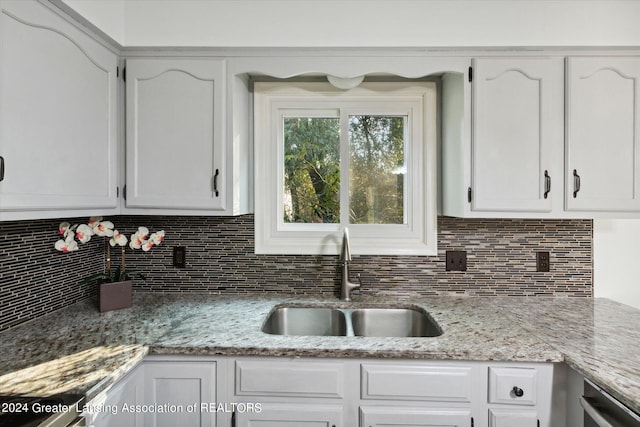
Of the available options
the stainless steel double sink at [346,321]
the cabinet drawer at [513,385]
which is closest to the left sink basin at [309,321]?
the stainless steel double sink at [346,321]

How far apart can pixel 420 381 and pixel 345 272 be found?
70cm

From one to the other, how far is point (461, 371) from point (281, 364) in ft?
2.06

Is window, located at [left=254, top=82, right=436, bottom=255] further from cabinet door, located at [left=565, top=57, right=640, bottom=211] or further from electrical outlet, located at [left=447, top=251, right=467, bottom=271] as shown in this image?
cabinet door, located at [left=565, top=57, right=640, bottom=211]

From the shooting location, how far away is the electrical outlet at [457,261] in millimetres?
2002

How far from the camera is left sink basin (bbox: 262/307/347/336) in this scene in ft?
6.16

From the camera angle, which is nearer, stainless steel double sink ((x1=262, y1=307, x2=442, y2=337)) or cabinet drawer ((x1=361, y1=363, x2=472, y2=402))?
cabinet drawer ((x1=361, y1=363, x2=472, y2=402))

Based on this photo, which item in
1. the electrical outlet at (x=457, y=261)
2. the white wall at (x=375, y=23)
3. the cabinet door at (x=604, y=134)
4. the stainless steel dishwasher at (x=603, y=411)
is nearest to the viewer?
the stainless steel dishwasher at (x=603, y=411)

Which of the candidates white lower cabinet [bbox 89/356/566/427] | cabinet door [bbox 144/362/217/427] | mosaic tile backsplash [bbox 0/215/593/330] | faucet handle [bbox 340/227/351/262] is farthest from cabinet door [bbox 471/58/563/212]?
cabinet door [bbox 144/362/217/427]

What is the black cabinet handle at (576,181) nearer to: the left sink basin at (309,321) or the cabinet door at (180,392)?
the left sink basin at (309,321)

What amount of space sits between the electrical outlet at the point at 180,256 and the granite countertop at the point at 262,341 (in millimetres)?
269

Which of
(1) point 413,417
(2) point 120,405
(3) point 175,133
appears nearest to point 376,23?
(3) point 175,133

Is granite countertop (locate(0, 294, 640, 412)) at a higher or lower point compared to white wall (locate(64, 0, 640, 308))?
lower

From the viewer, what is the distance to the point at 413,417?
1.34 meters

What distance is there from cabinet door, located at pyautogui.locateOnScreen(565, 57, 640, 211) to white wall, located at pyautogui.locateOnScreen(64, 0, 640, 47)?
0.61 ft
